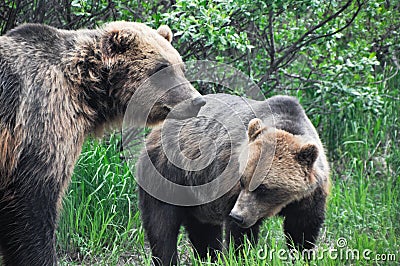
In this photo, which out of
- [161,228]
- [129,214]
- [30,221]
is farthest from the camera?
[129,214]

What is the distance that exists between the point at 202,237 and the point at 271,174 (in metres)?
1.22

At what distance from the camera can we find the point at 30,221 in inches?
153

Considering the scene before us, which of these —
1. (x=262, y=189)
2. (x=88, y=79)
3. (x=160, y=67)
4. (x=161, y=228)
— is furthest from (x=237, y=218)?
(x=88, y=79)

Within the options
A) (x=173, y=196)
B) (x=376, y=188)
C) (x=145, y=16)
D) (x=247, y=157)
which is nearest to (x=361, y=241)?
(x=247, y=157)

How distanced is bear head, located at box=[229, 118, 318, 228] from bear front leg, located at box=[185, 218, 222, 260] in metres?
0.91

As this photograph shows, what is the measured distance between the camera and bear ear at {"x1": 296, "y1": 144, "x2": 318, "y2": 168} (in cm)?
452

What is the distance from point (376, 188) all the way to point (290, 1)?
2.25 m

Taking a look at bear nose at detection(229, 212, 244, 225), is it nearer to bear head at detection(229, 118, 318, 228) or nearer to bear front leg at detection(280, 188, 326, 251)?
bear head at detection(229, 118, 318, 228)

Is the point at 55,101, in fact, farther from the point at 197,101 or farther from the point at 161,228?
the point at 161,228

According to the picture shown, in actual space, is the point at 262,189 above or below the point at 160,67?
below

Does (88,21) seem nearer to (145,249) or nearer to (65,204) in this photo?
(65,204)

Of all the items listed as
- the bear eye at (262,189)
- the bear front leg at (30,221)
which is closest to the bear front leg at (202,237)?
the bear eye at (262,189)

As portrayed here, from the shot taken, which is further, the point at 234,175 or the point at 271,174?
the point at 234,175

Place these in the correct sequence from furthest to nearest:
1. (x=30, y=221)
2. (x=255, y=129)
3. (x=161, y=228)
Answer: (x=161, y=228)
(x=255, y=129)
(x=30, y=221)
